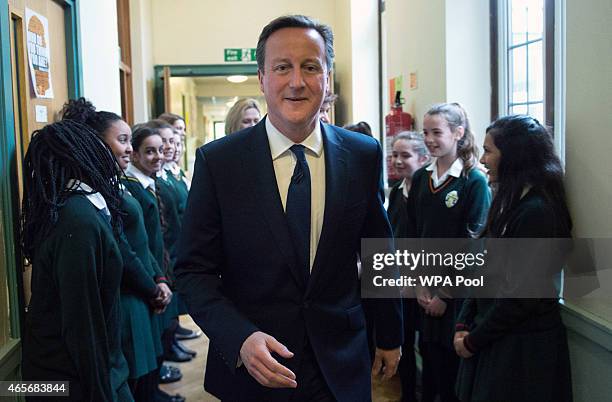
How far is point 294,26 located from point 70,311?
0.92 m

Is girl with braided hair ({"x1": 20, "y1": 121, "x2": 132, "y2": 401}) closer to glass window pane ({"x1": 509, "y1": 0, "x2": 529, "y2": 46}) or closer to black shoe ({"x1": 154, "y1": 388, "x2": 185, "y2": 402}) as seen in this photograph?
black shoe ({"x1": 154, "y1": 388, "x2": 185, "y2": 402})

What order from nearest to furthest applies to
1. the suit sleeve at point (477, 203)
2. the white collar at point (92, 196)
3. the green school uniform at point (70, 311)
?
1. the green school uniform at point (70, 311)
2. the white collar at point (92, 196)
3. the suit sleeve at point (477, 203)

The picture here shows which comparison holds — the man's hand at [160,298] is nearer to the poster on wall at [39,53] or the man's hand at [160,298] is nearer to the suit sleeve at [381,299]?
the poster on wall at [39,53]

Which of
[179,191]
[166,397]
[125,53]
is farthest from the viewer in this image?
[125,53]

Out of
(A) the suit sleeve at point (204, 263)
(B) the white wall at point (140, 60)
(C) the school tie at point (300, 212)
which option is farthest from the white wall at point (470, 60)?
(B) the white wall at point (140, 60)

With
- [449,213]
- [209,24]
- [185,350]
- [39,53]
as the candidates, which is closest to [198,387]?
[185,350]

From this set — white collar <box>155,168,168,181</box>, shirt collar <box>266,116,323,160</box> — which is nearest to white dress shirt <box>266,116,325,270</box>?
shirt collar <box>266,116,323,160</box>

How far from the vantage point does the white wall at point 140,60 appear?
21.2ft

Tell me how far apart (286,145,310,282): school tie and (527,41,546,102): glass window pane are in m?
1.78

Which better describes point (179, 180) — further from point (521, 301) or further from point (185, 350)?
point (521, 301)

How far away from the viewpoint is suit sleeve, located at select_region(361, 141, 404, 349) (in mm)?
1606

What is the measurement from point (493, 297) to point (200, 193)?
1148 mm

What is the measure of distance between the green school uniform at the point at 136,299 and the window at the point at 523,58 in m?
1.84

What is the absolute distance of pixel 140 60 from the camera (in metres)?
6.54
